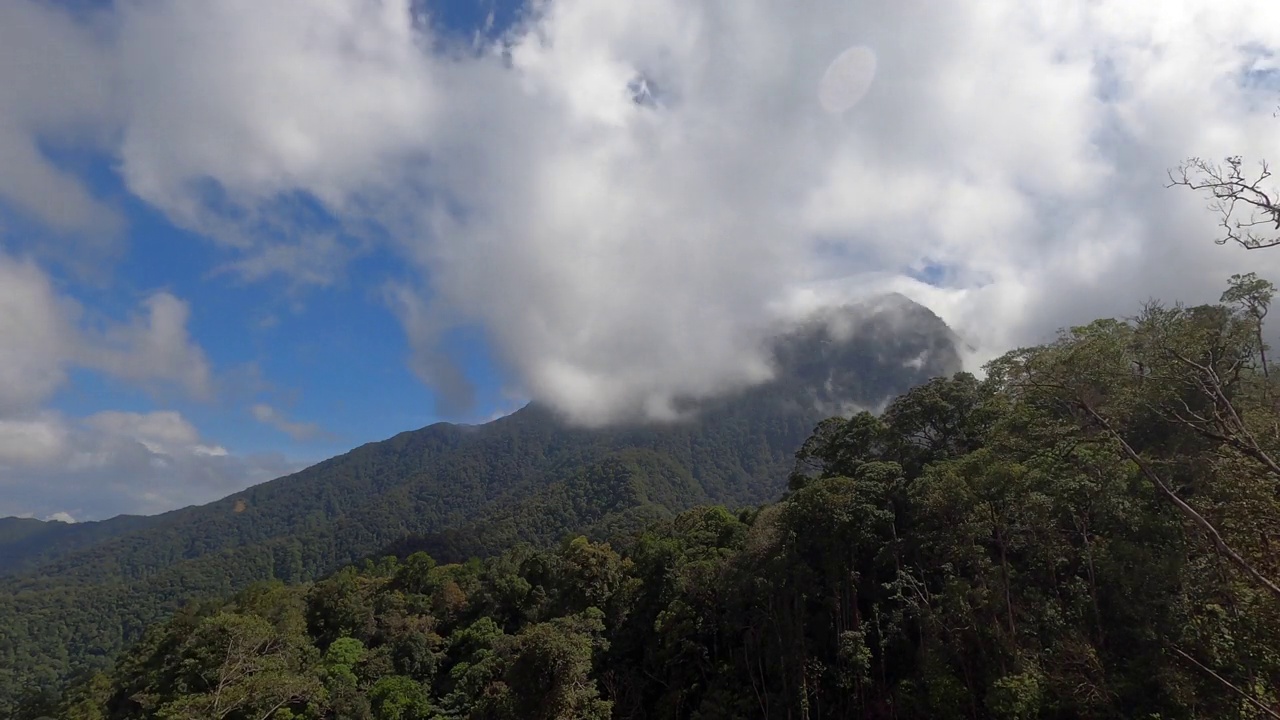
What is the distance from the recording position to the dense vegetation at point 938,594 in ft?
36.7

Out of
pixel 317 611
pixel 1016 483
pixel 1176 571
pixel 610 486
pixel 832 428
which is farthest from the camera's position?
pixel 610 486

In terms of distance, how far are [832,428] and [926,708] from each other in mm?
16114

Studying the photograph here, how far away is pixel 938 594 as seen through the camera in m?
20.6

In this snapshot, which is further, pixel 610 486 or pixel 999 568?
pixel 610 486

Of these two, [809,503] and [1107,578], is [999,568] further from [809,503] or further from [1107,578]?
[809,503]

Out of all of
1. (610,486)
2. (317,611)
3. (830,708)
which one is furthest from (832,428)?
(610,486)

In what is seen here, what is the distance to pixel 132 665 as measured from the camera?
42469 millimetres

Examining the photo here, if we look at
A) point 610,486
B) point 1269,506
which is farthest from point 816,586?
Answer: point 610,486

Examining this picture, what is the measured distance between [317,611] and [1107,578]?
167 ft

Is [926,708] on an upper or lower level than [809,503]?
lower

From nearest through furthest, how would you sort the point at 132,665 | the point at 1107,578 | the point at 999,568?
the point at 1107,578 < the point at 999,568 < the point at 132,665

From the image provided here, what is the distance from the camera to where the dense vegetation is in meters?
11.2

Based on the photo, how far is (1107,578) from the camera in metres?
15.8

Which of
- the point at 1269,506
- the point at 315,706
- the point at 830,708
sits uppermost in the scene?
the point at 1269,506
